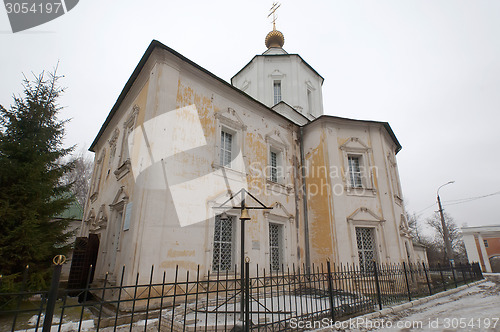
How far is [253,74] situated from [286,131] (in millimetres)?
6081

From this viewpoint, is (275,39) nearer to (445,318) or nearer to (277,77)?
(277,77)

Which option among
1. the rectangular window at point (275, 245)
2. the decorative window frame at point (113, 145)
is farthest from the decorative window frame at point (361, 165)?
the decorative window frame at point (113, 145)

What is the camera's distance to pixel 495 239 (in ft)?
95.9

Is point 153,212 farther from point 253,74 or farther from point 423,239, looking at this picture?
point 423,239

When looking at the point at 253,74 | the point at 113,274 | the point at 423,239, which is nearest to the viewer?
the point at 113,274

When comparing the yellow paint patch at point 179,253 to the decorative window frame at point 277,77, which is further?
the decorative window frame at point 277,77

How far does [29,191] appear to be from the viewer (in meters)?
7.95

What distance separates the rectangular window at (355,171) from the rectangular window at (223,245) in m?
6.58

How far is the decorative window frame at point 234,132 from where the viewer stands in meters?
10.1

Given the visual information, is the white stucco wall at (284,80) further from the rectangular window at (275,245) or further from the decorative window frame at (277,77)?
the rectangular window at (275,245)

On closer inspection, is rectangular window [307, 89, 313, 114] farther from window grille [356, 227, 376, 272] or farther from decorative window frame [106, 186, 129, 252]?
decorative window frame [106, 186, 129, 252]

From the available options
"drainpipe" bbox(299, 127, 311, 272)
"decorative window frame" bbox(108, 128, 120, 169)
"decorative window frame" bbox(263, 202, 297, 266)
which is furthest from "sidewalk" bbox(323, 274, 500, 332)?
"decorative window frame" bbox(108, 128, 120, 169)

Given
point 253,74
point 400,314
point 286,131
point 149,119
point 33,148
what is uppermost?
point 253,74

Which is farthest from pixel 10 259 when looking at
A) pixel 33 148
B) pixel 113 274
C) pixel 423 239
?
pixel 423 239
